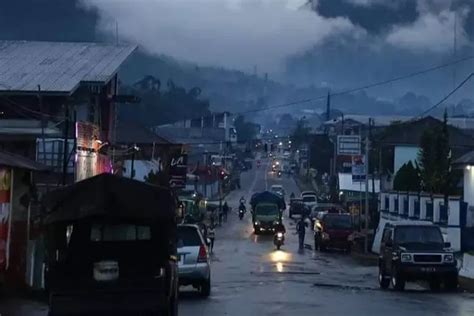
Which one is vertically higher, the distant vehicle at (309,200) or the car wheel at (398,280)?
the distant vehicle at (309,200)

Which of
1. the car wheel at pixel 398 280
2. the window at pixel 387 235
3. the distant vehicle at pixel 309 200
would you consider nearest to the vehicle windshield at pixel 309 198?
the distant vehicle at pixel 309 200

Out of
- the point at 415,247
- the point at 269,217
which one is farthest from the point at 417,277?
the point at 269,217

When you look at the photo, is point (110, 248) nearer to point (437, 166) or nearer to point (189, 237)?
point (189, 237)

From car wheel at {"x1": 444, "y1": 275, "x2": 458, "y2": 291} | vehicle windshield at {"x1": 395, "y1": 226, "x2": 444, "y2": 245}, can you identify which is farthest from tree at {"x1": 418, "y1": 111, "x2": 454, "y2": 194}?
car wheel at {"x1": 444, "y1": 275, "x2": 458, "y2": 291}

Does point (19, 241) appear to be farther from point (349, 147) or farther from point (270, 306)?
point (349, 147)

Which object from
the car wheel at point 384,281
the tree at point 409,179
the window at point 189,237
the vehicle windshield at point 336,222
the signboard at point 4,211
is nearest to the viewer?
the signboard at point 4,211

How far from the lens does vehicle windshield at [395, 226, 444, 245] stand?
96.3 feet

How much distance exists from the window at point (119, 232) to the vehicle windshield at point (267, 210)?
54.7m

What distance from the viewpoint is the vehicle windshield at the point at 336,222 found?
52.8m

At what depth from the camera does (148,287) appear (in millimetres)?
15625

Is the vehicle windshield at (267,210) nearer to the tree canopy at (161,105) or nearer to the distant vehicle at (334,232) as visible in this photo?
the distant vehicle at (334,232)

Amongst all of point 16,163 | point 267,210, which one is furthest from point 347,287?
point 267,210

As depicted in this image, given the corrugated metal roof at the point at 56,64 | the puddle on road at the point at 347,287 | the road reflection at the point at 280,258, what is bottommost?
the road reflection at the point at 280,258

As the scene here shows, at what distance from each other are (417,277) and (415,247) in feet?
2.90
